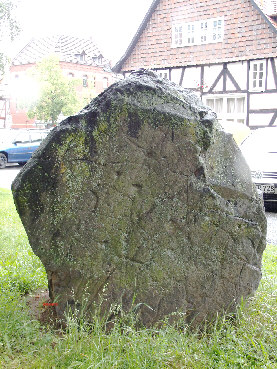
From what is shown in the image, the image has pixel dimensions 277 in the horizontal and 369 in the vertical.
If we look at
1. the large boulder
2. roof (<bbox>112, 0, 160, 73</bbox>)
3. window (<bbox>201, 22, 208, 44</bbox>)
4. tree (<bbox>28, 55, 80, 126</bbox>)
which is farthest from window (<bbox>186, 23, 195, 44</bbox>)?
the large boulder

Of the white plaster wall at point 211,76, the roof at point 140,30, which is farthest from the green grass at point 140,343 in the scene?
the roof at point 140,30

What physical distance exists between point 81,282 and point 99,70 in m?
49.7

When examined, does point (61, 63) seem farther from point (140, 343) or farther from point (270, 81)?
point (140, 343)

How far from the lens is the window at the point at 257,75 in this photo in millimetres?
20406

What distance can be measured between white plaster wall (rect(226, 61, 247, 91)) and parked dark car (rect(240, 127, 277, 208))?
11.7 metres

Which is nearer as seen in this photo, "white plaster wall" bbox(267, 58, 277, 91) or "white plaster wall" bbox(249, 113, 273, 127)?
"white plaster wall" bbox(249, 113, 273, 127)

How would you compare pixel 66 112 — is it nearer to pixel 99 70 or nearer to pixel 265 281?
pixel 99 70

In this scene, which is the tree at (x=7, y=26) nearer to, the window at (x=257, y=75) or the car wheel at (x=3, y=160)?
the car wheel at (x=3, y=160)

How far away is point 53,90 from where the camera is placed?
35250mm

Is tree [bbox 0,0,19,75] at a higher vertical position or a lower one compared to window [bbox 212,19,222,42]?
lower

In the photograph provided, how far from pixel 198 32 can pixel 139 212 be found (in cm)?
2146

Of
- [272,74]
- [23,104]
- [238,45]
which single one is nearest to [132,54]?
[238,45]

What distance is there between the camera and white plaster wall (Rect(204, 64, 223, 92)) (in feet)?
71.1

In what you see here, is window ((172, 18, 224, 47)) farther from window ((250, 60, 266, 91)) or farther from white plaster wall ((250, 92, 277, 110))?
white plaster wall ((250, 92, 277, 110))
